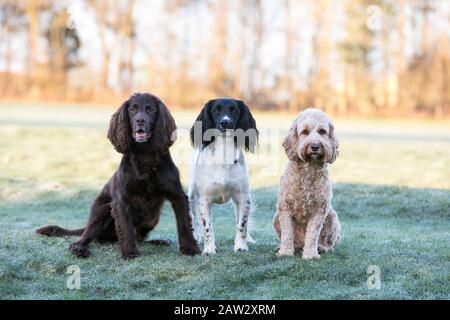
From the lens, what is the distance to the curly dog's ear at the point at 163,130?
19.1 feet

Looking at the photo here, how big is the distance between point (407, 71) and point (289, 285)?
34695mm

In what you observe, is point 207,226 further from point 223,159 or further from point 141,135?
point 141,135

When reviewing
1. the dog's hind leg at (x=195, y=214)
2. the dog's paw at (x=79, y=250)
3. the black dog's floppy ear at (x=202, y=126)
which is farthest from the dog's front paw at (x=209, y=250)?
the dog's paw at (x=79, y=250)

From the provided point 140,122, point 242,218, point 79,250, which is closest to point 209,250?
point 242,218

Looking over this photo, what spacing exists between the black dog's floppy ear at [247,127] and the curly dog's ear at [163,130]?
680mm

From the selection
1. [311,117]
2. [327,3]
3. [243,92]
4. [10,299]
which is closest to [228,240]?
[311,117]

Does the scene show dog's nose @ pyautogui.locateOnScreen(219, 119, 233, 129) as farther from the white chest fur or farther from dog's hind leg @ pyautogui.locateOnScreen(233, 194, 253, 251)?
dog's hind leg @ pyautogui.locateOnScreen(233, 194, 253, 251)

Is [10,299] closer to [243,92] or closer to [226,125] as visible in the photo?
[226,125]

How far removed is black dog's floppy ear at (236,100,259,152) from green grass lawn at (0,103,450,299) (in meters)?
1.09

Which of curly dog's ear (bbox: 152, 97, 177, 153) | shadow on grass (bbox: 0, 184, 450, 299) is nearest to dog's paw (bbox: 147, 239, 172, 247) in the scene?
shadow on grass (bbox: 0, 184, 450, 299)

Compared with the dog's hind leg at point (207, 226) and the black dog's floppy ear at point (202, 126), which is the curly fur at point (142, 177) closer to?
the dog's hind leg at point (207, 226)

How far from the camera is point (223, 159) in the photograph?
5.77 meters

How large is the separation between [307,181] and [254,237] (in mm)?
1653
